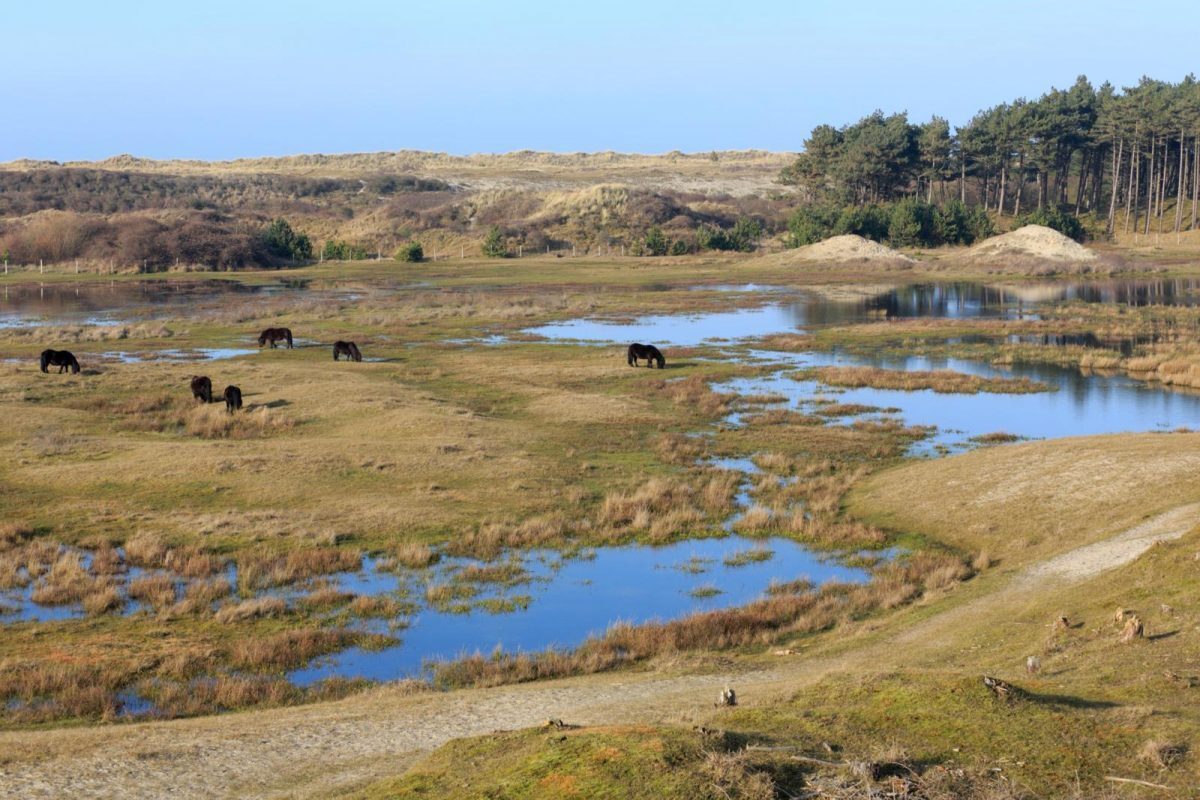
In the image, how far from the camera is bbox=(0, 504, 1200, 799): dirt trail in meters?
11.4

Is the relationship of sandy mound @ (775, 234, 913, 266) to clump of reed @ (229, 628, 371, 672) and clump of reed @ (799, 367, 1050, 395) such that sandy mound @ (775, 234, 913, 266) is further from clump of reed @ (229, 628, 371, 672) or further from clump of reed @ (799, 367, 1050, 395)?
clump of reed @ (229, 628, 371, 672)

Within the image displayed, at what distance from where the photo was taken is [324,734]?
13.0 meters

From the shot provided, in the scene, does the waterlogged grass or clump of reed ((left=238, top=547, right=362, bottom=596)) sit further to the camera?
the waterlogged grass

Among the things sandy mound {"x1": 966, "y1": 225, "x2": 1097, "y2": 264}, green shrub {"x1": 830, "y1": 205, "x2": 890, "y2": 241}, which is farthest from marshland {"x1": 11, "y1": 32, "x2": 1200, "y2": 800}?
green shrub {"x1": 830, "y1": 205, "x2": 890, "y2": 241}

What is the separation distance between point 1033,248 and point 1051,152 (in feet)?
96.6

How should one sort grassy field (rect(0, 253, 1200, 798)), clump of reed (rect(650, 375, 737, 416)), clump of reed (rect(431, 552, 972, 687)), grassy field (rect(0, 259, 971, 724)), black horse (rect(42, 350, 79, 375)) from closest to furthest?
grassy field (rect(0, 253, 1200, 798)), clump of reed (rect(431, 552, 972, 687)), grassy field (rect(0, 259, 971, 724)), clump of reed (rect(650, 375, 737, 416)), black horse (rect(42, 350, 79, 375))

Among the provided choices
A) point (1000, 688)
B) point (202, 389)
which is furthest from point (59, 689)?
point (202, 389)

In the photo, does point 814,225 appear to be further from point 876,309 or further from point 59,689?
point 59,689

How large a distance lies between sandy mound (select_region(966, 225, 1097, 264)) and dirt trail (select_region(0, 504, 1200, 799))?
362 feet

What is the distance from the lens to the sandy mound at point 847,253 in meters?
122

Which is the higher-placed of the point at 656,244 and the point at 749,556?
the point at 656,244

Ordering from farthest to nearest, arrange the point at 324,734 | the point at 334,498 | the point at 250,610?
the point at 334,498 < the point at 250,610 < the point at 324,734

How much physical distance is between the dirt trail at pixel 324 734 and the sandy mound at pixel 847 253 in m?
109

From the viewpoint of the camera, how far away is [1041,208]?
13462 cm
